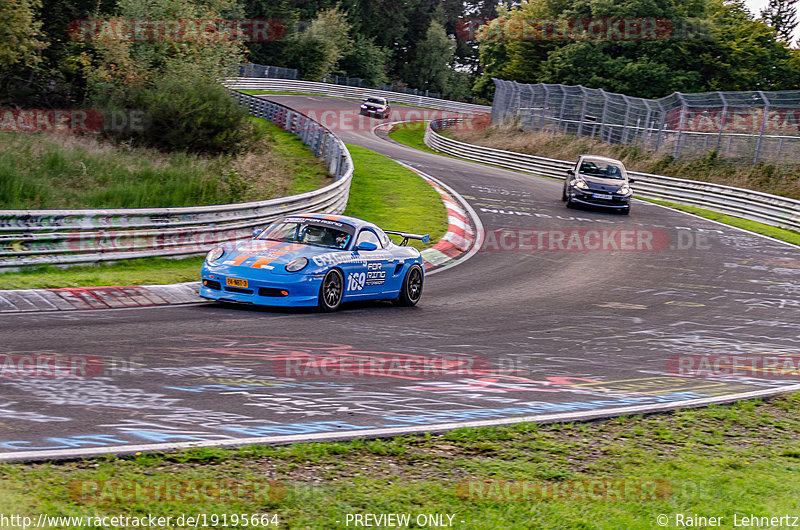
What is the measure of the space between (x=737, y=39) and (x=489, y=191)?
3824 centimetres

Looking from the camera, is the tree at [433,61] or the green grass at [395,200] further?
the tree at [433,61]

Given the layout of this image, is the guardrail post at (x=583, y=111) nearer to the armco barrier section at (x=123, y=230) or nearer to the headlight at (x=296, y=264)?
the armco barrier section at (x=123, y=230)

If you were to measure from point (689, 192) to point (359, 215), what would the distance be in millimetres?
16043

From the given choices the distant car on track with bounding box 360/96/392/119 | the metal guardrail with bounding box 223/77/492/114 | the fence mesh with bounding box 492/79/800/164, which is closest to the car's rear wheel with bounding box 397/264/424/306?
the fence mesh with bounding box 492/79/800/164

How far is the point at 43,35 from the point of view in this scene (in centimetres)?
3150

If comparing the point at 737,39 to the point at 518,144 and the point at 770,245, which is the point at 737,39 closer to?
the point at 518,144

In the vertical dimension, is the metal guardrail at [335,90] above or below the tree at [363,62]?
below

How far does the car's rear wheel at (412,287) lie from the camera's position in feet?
44.1

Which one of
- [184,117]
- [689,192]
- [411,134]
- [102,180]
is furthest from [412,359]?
[411,134]

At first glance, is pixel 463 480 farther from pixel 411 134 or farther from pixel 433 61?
pixel 433 61

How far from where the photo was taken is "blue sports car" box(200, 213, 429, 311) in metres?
11.5

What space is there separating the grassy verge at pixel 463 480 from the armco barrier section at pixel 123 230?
29.3 ft

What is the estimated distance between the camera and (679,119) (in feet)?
117

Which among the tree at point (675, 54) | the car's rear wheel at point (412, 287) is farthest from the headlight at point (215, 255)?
the tree at point (675, 54)
